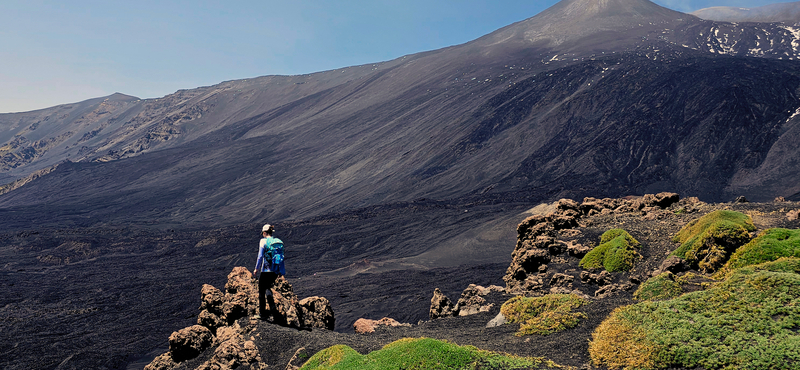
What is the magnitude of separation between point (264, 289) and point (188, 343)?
7.88ft

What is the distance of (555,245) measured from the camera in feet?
51.1

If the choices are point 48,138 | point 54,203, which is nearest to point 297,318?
point 54,203

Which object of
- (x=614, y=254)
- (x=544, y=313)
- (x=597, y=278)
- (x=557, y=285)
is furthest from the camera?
(x=614, y=254)

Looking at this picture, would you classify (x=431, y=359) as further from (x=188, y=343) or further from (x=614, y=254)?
(x=614, y=254)

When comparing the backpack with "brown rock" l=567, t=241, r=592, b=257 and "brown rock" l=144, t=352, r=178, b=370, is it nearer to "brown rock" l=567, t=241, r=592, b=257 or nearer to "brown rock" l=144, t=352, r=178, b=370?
"brown rock" l=144, t=352, r=178, b=370

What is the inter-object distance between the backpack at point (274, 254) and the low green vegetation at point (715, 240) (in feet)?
31.5

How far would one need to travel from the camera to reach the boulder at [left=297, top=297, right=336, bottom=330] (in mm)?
11305

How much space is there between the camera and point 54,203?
7100 centimetres

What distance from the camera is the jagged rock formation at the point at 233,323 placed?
30.4 ft

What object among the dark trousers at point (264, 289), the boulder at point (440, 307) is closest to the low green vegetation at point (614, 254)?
the boulder at point (440, 307)

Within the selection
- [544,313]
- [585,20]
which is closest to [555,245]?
[544,313]

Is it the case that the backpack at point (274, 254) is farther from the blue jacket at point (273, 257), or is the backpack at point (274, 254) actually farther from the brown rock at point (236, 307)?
the brown rock at point (236, 307)

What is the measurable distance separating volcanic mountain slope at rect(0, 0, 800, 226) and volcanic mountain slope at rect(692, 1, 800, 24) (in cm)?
4685

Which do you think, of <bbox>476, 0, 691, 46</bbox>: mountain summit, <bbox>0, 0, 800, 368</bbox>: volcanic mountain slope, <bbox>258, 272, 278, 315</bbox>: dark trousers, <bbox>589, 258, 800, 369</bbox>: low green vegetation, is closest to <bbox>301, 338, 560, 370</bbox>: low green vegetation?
<bbox>589, 258, 800, 369</bbox>: low green vegetation
